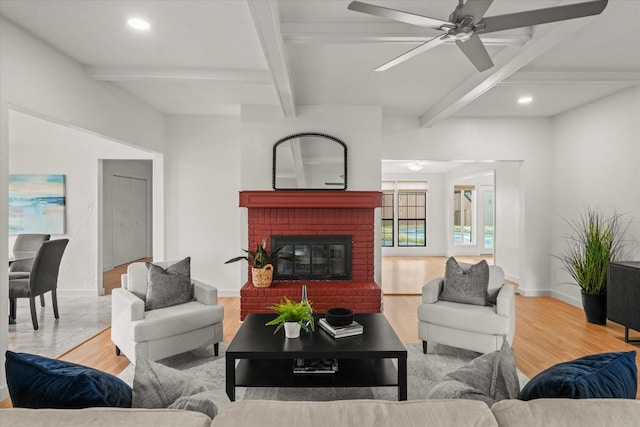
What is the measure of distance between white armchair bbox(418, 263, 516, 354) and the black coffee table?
2.43 feet

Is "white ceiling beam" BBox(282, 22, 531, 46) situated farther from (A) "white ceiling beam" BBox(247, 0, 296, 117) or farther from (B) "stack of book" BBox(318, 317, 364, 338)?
(B) "stack of book" BBox(318, 317, 364, 338)

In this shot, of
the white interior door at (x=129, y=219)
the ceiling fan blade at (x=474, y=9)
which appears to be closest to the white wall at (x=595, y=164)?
the ceiling fan blade at (x=474, y=9)

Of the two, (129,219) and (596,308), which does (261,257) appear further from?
(129,219)

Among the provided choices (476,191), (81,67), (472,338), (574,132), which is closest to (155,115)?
(81,67)

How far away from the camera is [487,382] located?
1437mm

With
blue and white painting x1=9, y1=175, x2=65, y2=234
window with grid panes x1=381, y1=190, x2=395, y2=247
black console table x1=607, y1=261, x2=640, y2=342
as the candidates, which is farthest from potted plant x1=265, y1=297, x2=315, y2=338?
window with grid panes x1=381, y1=190, x2=395, y2=247

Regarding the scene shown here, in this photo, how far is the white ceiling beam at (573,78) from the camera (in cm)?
374

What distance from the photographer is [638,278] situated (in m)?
3.56

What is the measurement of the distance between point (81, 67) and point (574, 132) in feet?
19.6

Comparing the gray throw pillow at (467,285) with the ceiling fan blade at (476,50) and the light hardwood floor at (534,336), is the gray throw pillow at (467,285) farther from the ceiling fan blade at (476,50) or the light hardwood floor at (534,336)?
the ceiling fan blade at (476,50)

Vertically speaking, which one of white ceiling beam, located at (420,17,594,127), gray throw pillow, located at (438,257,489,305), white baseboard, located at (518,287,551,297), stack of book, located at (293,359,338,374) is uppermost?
white ceiling beam, located at (420,17,594,127)

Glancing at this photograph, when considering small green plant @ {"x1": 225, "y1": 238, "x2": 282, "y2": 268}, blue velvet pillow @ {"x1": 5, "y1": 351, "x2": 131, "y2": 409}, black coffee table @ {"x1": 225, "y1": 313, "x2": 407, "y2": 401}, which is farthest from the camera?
small green plant @ {"x1": 225, "y1": 238, "x2": 282, "y2": 268}

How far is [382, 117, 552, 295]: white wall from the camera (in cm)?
564

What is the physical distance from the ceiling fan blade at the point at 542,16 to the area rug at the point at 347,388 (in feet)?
7.52
